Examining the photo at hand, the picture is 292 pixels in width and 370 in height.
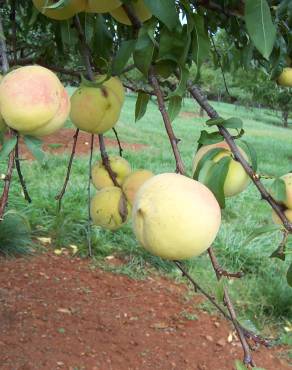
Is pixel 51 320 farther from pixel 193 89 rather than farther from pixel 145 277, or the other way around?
pixel 193 89

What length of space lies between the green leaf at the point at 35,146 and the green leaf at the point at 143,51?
0.88ft

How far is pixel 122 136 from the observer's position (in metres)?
11.2

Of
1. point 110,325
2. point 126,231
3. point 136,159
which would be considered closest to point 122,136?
point 136,159

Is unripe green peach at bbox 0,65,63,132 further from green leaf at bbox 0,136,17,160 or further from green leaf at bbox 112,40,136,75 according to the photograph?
green leaf at bbox 112,40,136,75

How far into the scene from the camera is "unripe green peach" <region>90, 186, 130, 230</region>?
1.37 metres

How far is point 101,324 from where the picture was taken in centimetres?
309

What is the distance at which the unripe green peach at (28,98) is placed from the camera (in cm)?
74

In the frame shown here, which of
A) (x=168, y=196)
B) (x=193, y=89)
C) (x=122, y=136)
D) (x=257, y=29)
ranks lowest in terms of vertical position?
(x=122, y=136)

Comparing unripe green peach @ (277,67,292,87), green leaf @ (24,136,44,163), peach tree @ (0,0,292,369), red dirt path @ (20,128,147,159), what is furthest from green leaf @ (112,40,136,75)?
red dirt path @ (20,128,147,159)

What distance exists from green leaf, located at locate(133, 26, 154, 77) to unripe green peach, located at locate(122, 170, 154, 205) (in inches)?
16.6

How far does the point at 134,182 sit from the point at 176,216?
26.2 inches

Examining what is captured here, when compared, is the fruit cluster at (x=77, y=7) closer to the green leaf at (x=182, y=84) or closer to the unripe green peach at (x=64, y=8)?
the unripe green peach at (x=64, y=8)

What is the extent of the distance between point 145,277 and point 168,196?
10.6ft

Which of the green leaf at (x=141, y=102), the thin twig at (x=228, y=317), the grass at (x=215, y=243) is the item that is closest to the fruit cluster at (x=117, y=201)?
the green leaf at (x=141, y=102)
